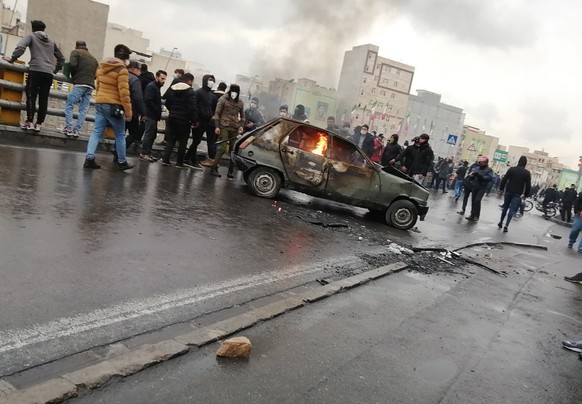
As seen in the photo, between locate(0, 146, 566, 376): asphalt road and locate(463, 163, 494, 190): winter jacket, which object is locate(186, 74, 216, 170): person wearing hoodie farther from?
locate(463, 163, 494, 190): winter jacket

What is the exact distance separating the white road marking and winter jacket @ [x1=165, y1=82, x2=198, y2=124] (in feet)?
19.4

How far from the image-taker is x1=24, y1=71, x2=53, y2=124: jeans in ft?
28.6

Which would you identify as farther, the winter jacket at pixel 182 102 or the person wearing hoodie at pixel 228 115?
the person wearing hoodie at pixel 228 115

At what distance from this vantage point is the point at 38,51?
8.52 m

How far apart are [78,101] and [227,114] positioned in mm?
3080

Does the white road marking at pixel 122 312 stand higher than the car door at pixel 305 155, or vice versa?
the car door at pixel 305 155

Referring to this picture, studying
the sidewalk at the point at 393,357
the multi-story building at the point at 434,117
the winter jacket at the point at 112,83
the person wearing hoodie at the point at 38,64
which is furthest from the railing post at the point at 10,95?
the multi-story building at the point at 434,117

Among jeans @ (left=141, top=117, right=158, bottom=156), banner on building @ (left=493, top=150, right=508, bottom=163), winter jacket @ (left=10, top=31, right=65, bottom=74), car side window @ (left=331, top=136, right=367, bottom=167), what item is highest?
banner on building @ (left=493, top=150, right=508, bottom=163)

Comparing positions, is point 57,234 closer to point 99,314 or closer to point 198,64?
point 99,314

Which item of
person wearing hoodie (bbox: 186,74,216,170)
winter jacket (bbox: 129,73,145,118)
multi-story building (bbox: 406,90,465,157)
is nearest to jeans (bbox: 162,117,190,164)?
person wearing hoodie (bbox: 186,74,216,170)

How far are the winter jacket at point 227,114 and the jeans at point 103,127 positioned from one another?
2.43 meters

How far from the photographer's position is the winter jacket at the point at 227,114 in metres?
10.0

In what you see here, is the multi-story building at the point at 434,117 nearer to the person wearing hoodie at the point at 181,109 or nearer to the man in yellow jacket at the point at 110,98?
the person wearing hoodie at the point at 181,109

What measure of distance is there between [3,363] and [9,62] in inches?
330
